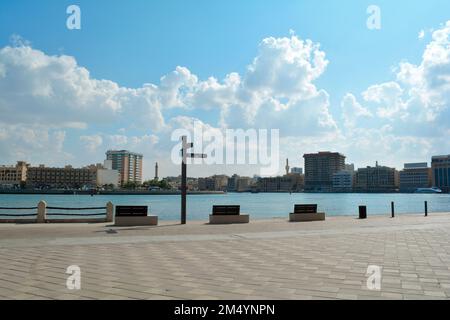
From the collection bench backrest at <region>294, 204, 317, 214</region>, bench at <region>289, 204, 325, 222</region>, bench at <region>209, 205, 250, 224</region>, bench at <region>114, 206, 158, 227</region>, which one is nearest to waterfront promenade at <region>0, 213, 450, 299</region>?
bench at <region>114, 206, 158, 227</region>

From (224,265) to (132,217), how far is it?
1225 centimetres

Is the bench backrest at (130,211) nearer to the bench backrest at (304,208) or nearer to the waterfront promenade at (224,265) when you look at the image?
the waterfront promenade at (224,265)

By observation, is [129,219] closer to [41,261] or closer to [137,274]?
[41,261]

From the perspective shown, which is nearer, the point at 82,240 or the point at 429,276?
the point at 429,276

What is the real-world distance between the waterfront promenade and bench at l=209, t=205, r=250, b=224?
21.6 feet

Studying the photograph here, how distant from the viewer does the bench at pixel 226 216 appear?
71.9 feet

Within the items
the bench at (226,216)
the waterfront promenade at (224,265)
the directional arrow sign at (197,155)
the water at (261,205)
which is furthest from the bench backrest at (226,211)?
the water at (261,205)

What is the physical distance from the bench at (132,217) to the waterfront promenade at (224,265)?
462 cm

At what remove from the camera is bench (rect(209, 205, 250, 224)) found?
A: 71.9 feet

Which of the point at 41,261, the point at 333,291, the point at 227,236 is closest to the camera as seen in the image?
the point at 333,291

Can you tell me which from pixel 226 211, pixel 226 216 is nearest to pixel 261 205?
pixel 226 211
